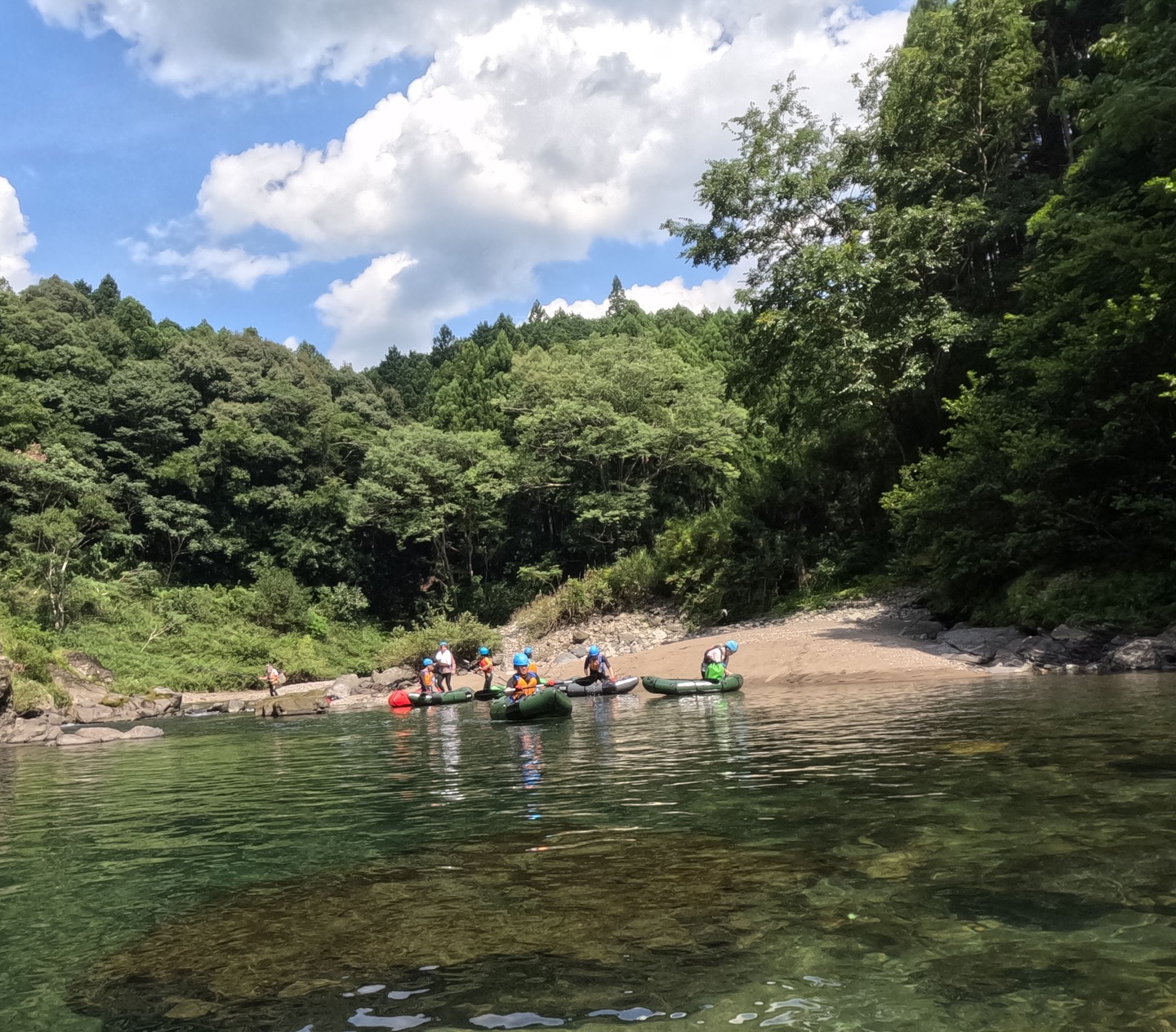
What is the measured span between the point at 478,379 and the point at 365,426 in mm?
10171

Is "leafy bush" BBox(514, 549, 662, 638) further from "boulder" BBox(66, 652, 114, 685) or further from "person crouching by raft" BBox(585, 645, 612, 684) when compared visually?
"boulder" BBox(66, 652, 114, 685)

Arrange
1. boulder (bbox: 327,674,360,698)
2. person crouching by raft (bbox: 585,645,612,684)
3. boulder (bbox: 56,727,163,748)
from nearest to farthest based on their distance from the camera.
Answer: boulder (bbox: 56,727,163,748) < person crouching by raft (bbox: 585,645,612,684) < boulder (bbox: 327,674,360,698)

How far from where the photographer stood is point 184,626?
105ft

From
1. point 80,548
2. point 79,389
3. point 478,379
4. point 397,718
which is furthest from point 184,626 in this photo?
point 478,379

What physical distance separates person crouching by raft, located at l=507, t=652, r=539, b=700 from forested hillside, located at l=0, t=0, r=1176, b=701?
9228 mm

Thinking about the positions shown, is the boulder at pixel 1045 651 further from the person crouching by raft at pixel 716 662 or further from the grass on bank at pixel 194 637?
the grass on bank at pixel 194 637

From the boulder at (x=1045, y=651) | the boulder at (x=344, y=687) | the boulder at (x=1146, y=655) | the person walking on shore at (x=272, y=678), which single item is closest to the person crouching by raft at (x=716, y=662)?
the boulder at (x=1045, y=651)

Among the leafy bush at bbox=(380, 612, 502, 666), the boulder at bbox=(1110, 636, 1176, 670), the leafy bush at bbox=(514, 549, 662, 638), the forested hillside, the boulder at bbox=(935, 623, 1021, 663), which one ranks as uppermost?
the forested hillside

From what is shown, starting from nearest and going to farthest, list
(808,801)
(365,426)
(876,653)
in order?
(808,801)
(876,653)
(365,426)

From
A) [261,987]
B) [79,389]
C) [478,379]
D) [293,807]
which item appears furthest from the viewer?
[478,379]

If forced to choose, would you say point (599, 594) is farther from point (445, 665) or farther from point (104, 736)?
point (104, 736)

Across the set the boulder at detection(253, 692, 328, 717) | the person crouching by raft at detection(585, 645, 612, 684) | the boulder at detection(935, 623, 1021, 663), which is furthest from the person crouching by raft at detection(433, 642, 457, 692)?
the boulder at detection(935, 623, 1021, 663)

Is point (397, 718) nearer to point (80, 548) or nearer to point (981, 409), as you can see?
point (981, 409)

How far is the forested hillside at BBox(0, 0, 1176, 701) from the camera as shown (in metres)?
15.4
